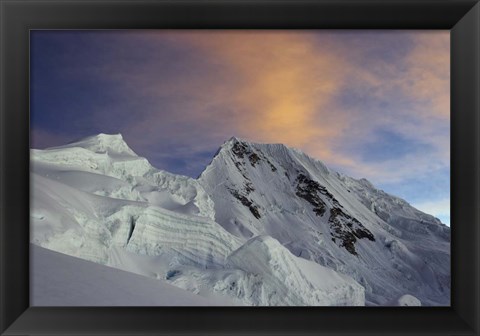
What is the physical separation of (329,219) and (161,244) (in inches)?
781

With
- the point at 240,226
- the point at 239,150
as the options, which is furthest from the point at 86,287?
the point at 239,150

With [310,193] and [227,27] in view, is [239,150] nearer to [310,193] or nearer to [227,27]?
[310,193]

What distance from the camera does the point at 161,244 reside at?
6.90 metres

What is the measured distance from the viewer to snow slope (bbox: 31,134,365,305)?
14.5 feet

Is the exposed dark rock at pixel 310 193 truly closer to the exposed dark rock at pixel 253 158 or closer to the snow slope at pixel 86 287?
the exposed dark rock at pixel 253 158

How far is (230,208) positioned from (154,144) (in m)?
7.64

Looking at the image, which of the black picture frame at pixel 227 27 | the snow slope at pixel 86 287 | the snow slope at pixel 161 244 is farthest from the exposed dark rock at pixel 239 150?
the black picture frame at pixel 227 27

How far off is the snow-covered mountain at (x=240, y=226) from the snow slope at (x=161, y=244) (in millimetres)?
21

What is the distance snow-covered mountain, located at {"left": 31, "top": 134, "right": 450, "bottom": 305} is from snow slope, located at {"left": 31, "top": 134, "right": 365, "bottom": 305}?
0.02m

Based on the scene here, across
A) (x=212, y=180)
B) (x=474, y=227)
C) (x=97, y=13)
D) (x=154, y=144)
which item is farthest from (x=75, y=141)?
(x=212, y=180)

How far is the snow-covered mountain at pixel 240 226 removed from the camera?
4926 millimetres

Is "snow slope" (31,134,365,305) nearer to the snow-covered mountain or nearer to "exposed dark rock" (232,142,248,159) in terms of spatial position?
the snow-covered mountain

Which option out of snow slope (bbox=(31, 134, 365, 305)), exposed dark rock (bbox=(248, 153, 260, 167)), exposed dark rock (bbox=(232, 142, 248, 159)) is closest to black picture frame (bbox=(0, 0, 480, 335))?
snow slope (bbox=(31, 134, 365, 305))

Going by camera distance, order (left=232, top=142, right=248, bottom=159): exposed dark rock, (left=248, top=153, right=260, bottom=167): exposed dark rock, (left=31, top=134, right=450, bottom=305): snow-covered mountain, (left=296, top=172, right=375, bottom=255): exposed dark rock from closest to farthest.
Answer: (left=31, top=134, right=450, bottom=305): snow-covered mountain, (left=296, top=172, right=375, bottom=255): exposed dark rock, (left=232, top=142, right=248, bottom=159): exposed dark rock, (left=248, top=153, right=260, bottom=167): exposed dark rock
